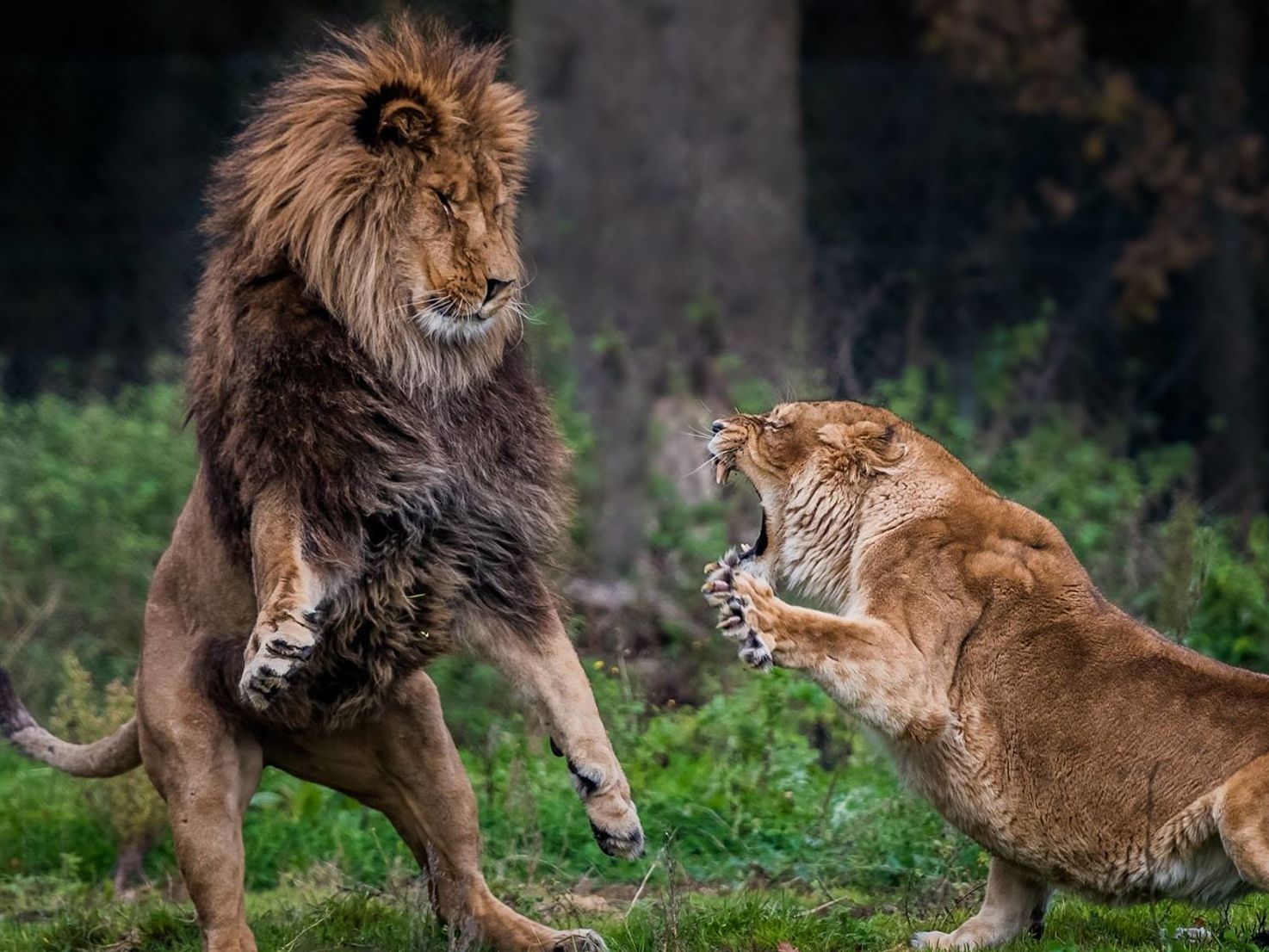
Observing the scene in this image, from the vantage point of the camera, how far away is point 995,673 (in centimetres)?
418

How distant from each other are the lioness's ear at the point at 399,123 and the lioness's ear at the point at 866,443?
1193mm

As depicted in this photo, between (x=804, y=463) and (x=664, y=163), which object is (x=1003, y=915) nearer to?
(x=804, y=463)

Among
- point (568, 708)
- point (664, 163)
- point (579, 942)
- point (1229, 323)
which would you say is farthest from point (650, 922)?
point (1229, 323)

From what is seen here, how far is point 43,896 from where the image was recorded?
225 inches

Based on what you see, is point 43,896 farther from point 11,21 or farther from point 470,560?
point 11,21

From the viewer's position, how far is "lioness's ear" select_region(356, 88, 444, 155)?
457 cm

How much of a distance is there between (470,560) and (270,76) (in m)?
7.11

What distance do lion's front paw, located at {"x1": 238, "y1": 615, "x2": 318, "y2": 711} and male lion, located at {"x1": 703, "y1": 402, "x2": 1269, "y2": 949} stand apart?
90 centimetres

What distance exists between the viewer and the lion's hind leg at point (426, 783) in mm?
4691

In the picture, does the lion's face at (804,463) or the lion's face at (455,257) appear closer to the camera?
the lion's face at (804,463)

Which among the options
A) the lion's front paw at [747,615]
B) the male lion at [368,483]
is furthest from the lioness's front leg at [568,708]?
the lion's front paw at [747,615]

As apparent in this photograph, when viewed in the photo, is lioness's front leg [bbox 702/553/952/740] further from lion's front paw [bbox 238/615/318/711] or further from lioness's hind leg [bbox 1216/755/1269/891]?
lion's front paw [bbox 238/615/318/711]

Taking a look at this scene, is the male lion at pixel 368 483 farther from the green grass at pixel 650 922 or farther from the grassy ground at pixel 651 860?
the grassy ground at pixel 651 860

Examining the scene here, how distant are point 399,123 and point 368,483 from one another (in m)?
0.88
